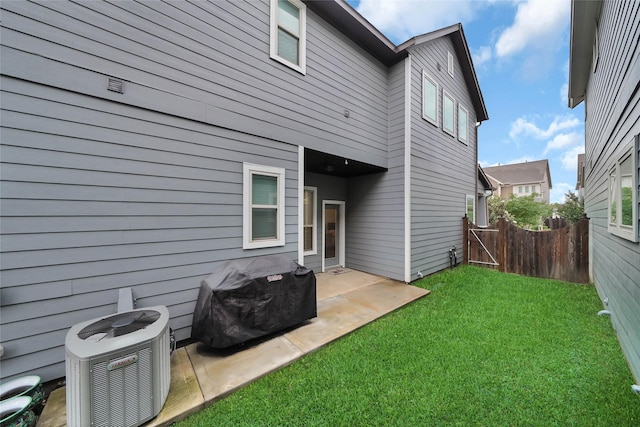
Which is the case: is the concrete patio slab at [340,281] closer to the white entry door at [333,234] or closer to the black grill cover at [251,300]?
the white entry door at [333,234]

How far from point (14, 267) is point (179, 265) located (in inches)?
54.0

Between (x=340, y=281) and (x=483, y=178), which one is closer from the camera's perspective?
(x=340, y=281)

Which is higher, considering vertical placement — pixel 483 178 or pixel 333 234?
pixel 483 178

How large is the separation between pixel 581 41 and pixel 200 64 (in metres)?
8.59

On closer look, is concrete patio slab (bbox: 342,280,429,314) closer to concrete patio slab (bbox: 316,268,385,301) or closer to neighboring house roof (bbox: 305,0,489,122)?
concrete patio slab (bbox: 316,268,385,301)

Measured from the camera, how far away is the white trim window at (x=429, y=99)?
6.53m

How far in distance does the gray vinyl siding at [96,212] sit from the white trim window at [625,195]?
4.76 metres

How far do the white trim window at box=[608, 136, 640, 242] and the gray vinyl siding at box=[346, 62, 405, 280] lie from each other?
11.1 ft

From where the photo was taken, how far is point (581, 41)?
221 inches

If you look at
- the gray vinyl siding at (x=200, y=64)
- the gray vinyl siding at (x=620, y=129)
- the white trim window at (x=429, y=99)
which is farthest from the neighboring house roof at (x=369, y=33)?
the gray vinyl siding at (x=620, y=129)

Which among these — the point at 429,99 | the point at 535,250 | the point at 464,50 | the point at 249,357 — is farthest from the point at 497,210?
the point at 249,357

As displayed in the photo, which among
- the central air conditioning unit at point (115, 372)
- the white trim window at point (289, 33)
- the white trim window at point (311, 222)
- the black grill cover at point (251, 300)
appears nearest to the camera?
the central air conditioning unit at point (115, 372)

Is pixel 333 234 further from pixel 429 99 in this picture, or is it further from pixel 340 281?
pixel 429 99

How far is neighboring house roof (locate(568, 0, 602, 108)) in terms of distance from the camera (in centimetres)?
479
